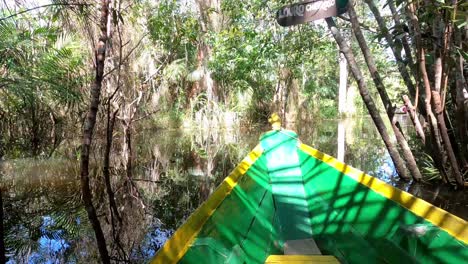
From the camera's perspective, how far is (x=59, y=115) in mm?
11297

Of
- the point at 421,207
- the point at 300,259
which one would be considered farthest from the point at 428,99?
the point at 300,259

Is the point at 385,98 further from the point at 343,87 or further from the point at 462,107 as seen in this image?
the point at 343,87

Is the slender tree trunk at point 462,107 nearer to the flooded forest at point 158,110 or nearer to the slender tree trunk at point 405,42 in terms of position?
the flooded forest at point 158,110

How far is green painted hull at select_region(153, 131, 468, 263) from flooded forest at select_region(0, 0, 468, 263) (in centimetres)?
116

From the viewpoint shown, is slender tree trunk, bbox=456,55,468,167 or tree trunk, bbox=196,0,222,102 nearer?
slender tree trunk, bbox=456,55,468,167

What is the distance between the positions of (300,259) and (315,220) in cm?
80

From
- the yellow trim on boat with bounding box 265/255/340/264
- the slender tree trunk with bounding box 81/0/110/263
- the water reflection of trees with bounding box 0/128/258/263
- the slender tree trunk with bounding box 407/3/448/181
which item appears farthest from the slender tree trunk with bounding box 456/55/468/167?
the slender tree trunk with bounding box 81/0/110/263

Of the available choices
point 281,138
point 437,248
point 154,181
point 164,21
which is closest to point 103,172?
point 154,181

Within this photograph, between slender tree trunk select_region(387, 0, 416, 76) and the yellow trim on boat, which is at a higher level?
slender tree trunk select_region(387, 0, 416, 76)

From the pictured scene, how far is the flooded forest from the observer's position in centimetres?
418

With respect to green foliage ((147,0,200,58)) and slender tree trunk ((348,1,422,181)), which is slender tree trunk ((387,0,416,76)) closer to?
slender tree trunk ((348,1,422,181))

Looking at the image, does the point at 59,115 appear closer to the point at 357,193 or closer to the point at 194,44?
the point at 194,44

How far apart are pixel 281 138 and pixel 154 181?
9.34 ft

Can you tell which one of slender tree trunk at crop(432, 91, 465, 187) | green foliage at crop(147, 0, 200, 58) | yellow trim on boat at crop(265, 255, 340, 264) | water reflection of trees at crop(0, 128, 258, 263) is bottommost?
water reflection of trees at crop(0, 128, 258, 263)
